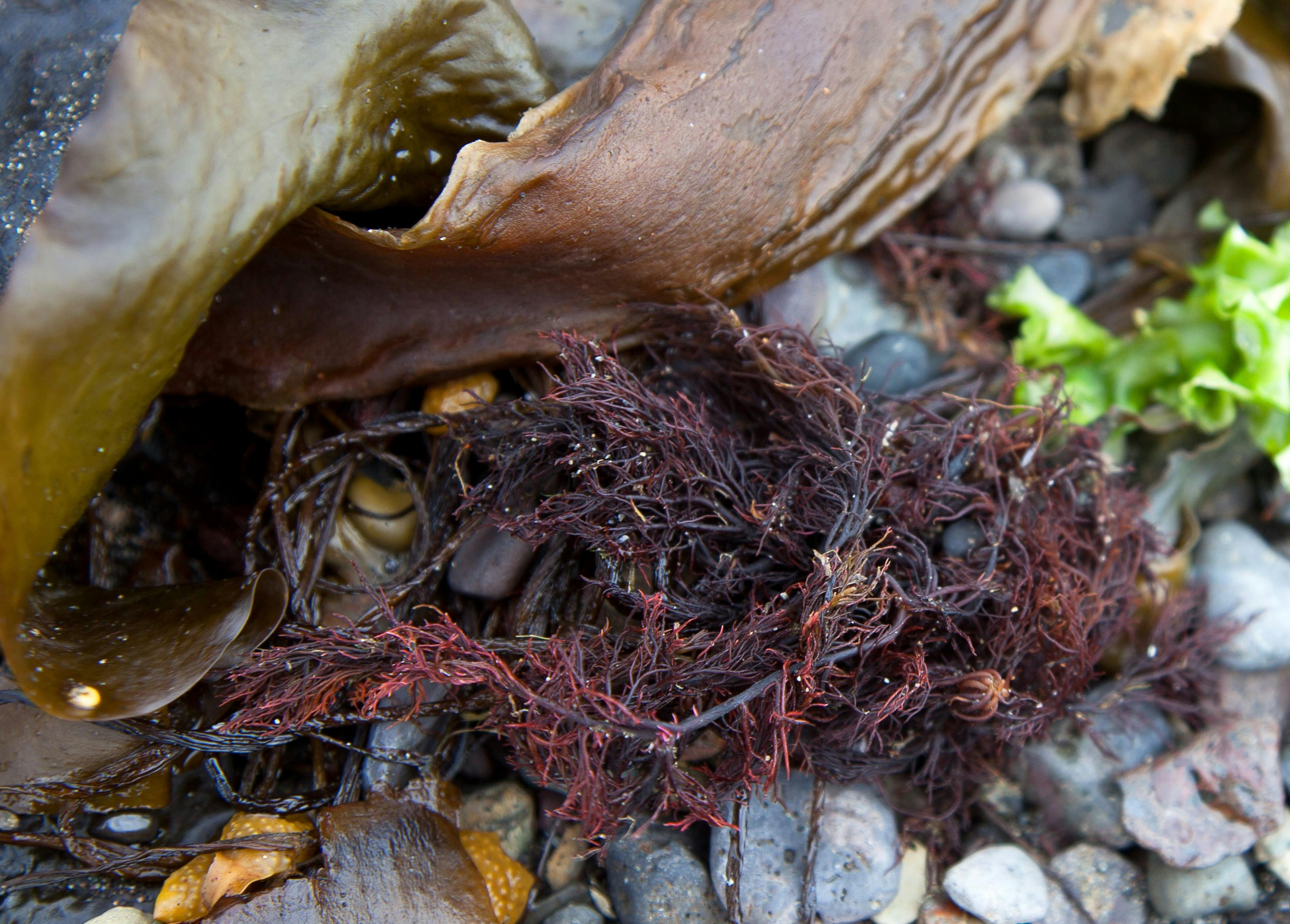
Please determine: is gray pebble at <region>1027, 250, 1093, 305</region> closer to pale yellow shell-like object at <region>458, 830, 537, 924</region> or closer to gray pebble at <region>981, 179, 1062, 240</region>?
gray pebble at <region>981, 179, 1062, 240</region>

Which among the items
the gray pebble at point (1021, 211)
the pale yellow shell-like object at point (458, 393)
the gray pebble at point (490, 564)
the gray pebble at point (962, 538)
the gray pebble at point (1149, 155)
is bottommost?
the gray pebble at point (962, 538)

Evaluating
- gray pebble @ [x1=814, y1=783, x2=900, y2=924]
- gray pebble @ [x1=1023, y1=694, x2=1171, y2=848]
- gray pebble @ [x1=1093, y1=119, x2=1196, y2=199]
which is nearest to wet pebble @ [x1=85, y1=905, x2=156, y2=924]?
gray pebble @ [x1=814, y1=783, x2=900, y2=924]

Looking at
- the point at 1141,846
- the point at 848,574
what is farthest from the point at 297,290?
the point at 1141,846

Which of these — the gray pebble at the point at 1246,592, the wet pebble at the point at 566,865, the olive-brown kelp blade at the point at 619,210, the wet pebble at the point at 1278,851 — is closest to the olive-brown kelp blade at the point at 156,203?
the olive-brown kelp blade at the point at 619,210

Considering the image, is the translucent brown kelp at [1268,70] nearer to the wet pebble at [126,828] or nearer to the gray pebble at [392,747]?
the gray pebble at [392,747]

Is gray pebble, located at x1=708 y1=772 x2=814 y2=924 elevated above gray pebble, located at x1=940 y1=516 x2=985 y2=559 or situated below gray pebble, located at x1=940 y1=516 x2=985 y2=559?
below

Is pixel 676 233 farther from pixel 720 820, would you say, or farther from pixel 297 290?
pixel 720 820
